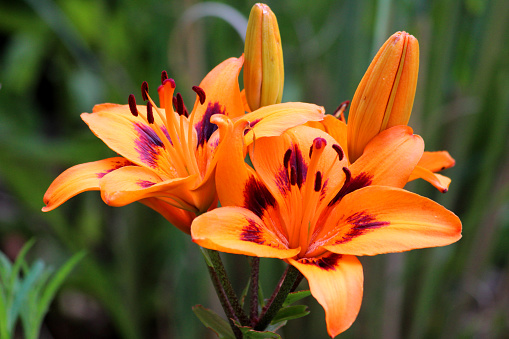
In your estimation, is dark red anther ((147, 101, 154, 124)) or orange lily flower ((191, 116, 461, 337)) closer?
orange lily flower ((191, 116, 461, 337))

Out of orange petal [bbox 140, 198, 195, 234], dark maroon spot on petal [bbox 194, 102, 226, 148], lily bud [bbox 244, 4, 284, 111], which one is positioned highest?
lily bud [bbox 244, 4, 284, 111]

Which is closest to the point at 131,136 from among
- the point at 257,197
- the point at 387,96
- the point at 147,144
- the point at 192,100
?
the point at 147,144

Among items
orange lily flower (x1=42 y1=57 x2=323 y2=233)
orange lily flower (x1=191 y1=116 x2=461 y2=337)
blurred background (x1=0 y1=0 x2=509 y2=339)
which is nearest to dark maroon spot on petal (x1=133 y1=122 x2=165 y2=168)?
orange lily flower (x1=42 y1=57 x2=323 y2=233)

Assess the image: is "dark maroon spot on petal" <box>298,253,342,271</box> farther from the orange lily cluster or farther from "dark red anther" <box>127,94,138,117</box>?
"dark red anther" <box>127,94,138,117</box>

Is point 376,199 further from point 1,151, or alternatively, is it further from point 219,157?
point 1,151

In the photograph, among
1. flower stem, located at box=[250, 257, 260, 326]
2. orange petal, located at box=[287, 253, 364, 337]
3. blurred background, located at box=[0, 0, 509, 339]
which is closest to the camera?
orange petal, located at box=[287, 253, 364, 337]

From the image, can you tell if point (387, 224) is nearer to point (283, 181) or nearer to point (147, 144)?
point (283, 181)

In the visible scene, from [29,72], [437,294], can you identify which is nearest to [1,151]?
[29,72]
